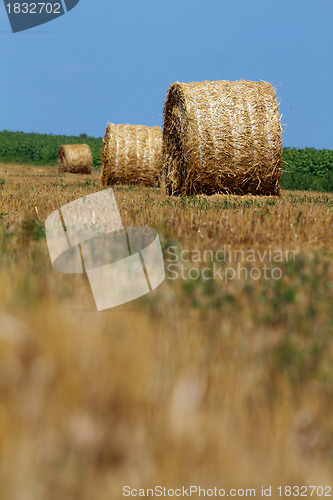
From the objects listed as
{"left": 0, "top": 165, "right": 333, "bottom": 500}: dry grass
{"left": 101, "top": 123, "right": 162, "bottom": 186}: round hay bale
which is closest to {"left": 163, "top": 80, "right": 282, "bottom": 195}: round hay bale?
{"left": 101, "top": 123, "right": 162, "bottom": 186}: round hay bale

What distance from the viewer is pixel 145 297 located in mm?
3301

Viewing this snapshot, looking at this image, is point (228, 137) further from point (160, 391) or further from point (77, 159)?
point (77, 159)

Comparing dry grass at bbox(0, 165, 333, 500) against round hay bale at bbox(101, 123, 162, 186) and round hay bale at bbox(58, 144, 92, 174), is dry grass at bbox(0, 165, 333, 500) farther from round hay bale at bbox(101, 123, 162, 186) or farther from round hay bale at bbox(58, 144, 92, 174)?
round hay bale at bbox(58, 144, 92, 174)

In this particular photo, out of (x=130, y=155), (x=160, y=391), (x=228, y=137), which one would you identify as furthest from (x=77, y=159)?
(x=160, y=391)

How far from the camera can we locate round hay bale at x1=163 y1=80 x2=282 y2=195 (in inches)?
416

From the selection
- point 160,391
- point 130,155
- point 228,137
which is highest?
point 228,137

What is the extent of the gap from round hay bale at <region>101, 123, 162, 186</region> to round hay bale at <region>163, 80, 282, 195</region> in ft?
15.0

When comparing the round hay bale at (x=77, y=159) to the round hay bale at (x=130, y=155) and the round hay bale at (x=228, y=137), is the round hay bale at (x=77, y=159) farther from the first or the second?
the round hay bale at (x=228, y=137)

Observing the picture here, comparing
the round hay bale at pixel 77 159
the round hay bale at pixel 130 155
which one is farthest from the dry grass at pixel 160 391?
the round hay bale at pixel 77 159

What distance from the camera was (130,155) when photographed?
15867 mm

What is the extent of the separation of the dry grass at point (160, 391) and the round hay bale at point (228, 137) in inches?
294

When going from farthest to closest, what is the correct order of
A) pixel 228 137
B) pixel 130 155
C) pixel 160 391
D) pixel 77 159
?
pixel 77 159 → pixel 130 155 → pixel 228 137 → pixel 160 391

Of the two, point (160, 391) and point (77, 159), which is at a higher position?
point (160, 391)

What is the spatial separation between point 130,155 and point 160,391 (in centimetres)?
1438
